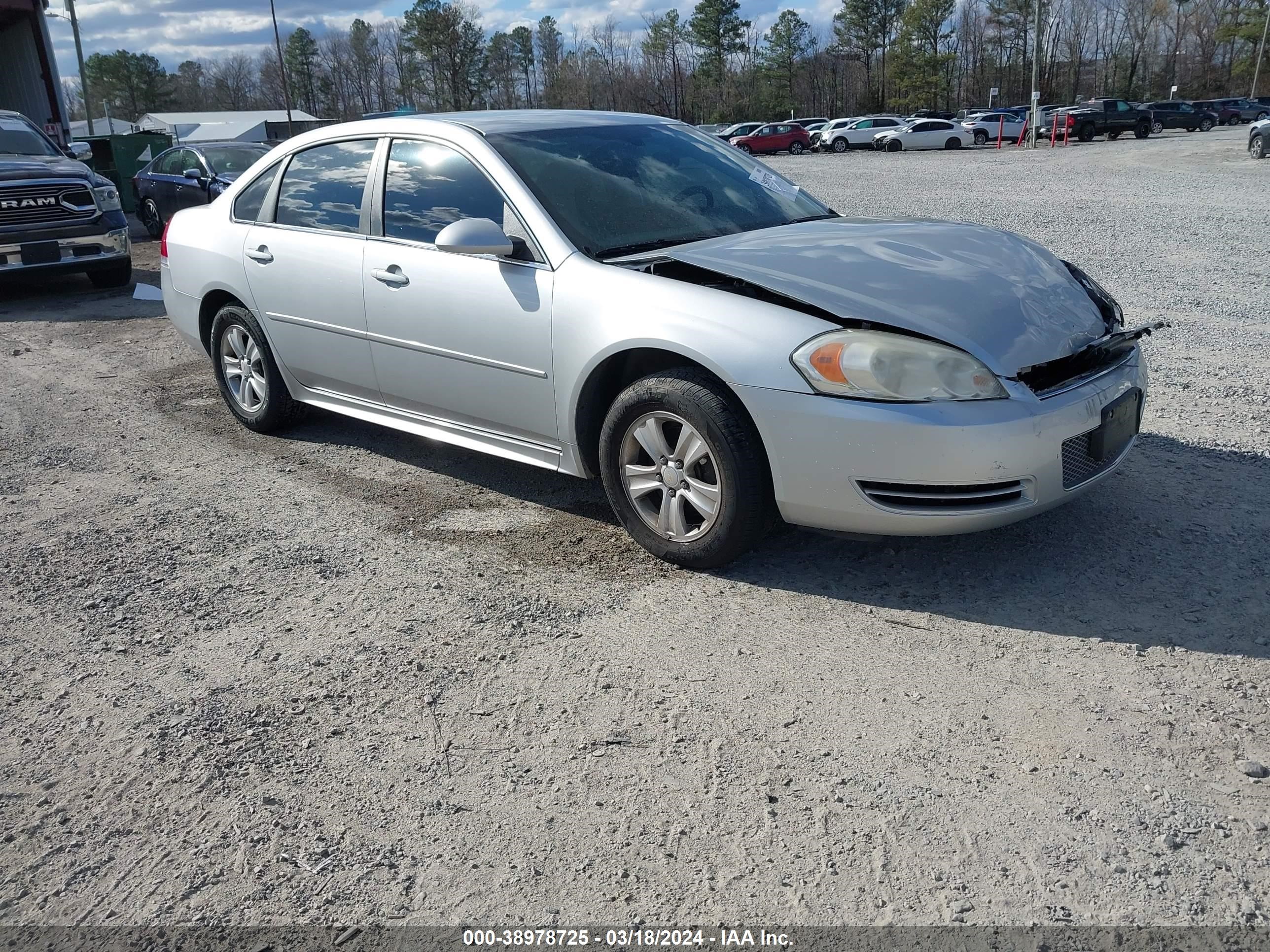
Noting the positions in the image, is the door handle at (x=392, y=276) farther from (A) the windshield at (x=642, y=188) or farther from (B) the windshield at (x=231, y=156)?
(B) the windshield at (x=231, y=156)

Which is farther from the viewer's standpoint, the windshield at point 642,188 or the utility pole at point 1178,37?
the utility pole at point 1178,37

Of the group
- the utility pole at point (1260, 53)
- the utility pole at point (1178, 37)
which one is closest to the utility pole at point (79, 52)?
the utility pole at point (1260, 53)

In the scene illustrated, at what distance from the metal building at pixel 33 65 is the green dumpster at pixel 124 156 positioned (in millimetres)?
2381

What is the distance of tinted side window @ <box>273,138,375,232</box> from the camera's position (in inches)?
187

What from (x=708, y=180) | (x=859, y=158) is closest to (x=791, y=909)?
(x=708, y=180)

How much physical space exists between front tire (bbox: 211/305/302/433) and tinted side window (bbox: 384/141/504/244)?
1.24 m

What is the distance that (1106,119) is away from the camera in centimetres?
4228

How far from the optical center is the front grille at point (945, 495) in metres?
3.32

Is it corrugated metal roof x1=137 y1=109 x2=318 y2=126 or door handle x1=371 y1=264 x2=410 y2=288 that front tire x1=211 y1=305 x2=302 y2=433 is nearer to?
door handle x1=371 y1=264 x2=410 y2=288

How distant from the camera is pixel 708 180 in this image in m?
4.65

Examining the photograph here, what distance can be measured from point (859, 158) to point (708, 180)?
3504cm

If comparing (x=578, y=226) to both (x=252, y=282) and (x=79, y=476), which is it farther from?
(x=79, y=476)

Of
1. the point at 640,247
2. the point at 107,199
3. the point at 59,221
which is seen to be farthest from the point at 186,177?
the point at 640,247

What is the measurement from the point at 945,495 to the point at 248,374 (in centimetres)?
387
